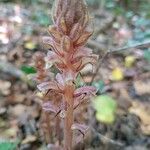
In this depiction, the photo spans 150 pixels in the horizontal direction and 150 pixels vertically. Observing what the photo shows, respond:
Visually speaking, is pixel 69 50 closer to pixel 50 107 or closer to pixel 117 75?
pixel 50 107

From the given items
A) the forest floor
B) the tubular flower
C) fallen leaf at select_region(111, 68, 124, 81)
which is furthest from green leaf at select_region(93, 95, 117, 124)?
the tubular flower

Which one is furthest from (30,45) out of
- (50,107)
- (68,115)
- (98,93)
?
Answer: (68,115)

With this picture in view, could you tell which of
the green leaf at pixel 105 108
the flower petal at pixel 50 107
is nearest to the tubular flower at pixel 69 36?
the flower petal at pixel 50 107

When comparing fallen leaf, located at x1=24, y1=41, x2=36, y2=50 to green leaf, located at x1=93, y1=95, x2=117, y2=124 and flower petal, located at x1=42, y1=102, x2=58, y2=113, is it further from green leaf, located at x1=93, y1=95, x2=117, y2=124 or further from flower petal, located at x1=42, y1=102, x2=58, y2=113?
flower petal, located at x1=42, y1=102, x2=58, y2=113

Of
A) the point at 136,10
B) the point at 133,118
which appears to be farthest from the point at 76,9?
the point at 136,10

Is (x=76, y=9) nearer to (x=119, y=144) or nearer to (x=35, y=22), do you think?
(x=119, y=144)

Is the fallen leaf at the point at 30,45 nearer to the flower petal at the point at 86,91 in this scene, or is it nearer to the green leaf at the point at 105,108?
the green leaf at the point at 105,108
